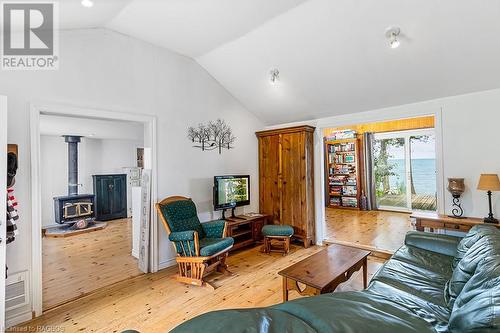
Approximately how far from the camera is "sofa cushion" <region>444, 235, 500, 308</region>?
1.57 m

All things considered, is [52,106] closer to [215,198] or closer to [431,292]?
[215,198]

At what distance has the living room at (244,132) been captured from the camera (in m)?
2.18

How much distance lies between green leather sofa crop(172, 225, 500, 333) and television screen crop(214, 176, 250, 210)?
240 cm

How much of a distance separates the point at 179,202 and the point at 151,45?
2.18 metres

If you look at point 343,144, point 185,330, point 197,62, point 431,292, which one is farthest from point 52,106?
point 343,144

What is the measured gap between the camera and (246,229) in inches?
163

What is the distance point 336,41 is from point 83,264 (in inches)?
181

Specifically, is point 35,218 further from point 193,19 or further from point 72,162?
point 72,162

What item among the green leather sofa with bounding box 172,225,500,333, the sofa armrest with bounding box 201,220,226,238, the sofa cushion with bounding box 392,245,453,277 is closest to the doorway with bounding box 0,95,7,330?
the sofa armrest with bounding box 201,220,226,238

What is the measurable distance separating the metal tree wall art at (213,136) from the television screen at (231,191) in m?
0.56

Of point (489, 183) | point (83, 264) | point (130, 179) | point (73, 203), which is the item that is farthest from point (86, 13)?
point (130, 179)

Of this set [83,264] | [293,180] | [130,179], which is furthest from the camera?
[130,179]

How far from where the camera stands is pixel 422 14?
7.57 ft

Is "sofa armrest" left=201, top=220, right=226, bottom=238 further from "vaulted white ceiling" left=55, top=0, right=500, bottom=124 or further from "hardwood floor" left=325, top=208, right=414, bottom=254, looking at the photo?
"vaulted white ceiling" left=55, top=0, right=500, bottom=124
